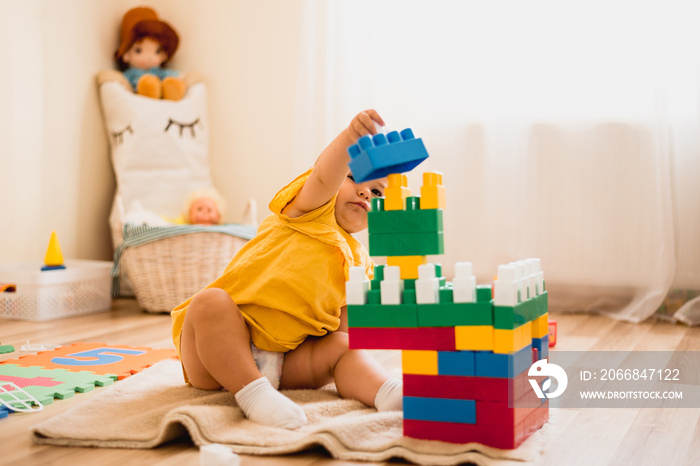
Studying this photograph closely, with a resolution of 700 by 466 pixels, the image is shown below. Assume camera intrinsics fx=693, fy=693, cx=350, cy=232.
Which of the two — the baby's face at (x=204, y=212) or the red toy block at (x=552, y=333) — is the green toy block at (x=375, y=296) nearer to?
the red toy block at (x=552, y=333)

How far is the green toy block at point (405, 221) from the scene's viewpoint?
885mm

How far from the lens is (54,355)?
60.4 inches

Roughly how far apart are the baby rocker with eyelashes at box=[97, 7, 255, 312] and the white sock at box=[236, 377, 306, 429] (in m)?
1.19

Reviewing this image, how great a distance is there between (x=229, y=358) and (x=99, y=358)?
0.58 m

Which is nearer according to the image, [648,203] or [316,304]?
[316,304]

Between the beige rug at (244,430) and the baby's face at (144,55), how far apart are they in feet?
5.94

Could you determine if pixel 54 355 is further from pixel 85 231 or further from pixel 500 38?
pixel 500 38

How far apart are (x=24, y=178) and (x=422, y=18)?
1430 millimetres

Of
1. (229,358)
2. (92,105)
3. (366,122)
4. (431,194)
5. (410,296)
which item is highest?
(92,105)

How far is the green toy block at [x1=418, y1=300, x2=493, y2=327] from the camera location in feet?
2.83

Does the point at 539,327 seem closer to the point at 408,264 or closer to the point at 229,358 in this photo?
the point at 408,264

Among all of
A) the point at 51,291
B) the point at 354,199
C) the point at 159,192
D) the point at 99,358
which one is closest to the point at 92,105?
the point at 159,192

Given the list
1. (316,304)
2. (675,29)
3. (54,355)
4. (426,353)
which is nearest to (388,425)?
(426,353)

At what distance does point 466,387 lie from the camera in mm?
874
